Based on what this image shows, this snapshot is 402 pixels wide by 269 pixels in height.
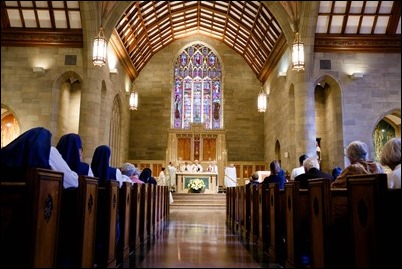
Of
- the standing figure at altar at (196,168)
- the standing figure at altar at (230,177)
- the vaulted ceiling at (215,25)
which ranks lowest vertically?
the standing figure at altar at (230,177)

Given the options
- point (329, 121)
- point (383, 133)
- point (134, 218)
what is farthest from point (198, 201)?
point (134, 218)

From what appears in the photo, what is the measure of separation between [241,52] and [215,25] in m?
2.06

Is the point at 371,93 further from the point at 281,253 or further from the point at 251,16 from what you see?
the point at 281,253

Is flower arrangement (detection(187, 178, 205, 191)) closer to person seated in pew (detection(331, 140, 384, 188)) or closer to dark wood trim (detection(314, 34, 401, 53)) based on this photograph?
dark wood trim (detection(314, 34, 401, 53))

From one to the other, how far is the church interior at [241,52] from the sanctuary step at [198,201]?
32 cm

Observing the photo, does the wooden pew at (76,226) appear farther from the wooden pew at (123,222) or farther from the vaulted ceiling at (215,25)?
the vaulted ceiling at (215,25)

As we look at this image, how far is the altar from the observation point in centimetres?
1523

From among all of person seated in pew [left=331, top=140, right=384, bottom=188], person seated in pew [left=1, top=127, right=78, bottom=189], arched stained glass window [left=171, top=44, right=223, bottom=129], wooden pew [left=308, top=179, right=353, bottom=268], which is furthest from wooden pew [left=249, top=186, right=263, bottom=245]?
arched stained glass window [left=171, top=44, right=223, bottom=129]

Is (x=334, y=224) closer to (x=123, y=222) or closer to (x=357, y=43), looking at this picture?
(x=123, y=222)

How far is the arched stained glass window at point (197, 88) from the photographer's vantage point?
63.1 feet

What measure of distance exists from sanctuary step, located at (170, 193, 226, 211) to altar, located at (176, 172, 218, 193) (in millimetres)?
1077

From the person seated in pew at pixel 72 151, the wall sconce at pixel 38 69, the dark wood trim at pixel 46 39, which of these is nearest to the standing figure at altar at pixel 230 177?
the dark wood trim at pixel 46 39

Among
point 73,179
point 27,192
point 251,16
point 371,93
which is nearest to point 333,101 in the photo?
point 371,93

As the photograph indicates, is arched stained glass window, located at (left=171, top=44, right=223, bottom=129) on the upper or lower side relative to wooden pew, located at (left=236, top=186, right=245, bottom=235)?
upper
